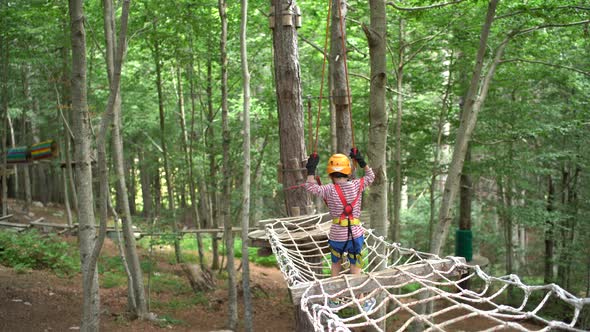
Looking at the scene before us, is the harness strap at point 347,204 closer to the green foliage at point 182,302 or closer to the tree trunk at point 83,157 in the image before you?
the tree trunk at point 83,157

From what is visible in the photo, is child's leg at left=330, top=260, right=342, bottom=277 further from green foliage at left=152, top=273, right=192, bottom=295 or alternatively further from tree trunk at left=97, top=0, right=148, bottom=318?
green foliage at left=152, top=273, right=192, bottom=295

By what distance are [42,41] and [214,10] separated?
3473mm

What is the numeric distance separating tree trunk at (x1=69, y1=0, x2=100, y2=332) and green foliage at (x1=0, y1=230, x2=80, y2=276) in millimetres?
4371

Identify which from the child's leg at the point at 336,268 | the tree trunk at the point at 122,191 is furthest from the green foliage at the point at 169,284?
the child's leg at the point at 336,268

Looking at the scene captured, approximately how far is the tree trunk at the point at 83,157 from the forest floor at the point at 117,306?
2.14m

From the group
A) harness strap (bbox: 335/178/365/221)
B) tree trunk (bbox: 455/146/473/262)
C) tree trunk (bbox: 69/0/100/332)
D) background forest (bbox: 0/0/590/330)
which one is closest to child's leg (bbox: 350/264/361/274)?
harness strap (bbox: 335/178/365/221)

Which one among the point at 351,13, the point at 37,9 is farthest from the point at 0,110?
the point at 351,13

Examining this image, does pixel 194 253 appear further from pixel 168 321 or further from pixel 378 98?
pixel 378 98

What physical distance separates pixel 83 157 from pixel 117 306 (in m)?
3.82

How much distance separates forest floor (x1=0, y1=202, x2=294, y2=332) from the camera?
5.86m

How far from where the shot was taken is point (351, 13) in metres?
7.47

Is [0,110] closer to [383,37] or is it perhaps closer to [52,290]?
[52,290]

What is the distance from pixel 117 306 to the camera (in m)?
6.99

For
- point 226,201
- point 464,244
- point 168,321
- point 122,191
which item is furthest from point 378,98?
point 464,244
